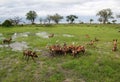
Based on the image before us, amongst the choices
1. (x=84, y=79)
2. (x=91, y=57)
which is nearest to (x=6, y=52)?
(x=91, y=57)

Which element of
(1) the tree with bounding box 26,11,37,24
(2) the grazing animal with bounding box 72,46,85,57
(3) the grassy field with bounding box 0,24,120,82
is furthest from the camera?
(1) the tree with bounding box 26,11,37,24

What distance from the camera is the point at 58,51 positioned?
2328 centimetres

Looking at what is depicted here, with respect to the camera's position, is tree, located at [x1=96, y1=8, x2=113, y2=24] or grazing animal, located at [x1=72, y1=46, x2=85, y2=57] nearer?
grazing animal, located at [x1=72, y1=46, x2=85, y2=57]

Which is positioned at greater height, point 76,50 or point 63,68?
point 76,50

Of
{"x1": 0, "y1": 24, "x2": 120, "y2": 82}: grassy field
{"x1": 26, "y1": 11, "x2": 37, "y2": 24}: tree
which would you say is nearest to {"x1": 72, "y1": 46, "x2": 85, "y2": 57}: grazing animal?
{"x1": 0, "y1": 24, "x2": 120, "y2": 82}: grassy field

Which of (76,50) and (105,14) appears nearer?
(76,50)

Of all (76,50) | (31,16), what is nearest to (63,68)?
(76,50)

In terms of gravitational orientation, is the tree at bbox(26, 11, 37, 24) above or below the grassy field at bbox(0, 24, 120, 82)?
above

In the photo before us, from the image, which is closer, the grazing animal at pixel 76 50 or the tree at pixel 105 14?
the grazing animal at pixel 76 50

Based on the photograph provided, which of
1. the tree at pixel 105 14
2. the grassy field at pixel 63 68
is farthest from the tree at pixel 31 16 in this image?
the grassy field at pixel 63 68

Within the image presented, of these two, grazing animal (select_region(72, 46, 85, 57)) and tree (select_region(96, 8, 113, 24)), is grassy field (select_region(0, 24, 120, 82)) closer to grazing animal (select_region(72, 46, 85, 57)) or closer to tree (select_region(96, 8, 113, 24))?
grazing animal (select_region(72, 46, 85, 57))

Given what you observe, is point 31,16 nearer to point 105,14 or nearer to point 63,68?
point 105,14

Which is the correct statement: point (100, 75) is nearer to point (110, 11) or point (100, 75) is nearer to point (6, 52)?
point (6, 52)

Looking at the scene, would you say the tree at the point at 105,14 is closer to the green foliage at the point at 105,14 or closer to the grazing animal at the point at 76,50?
the green foliage at the point at 105,14
